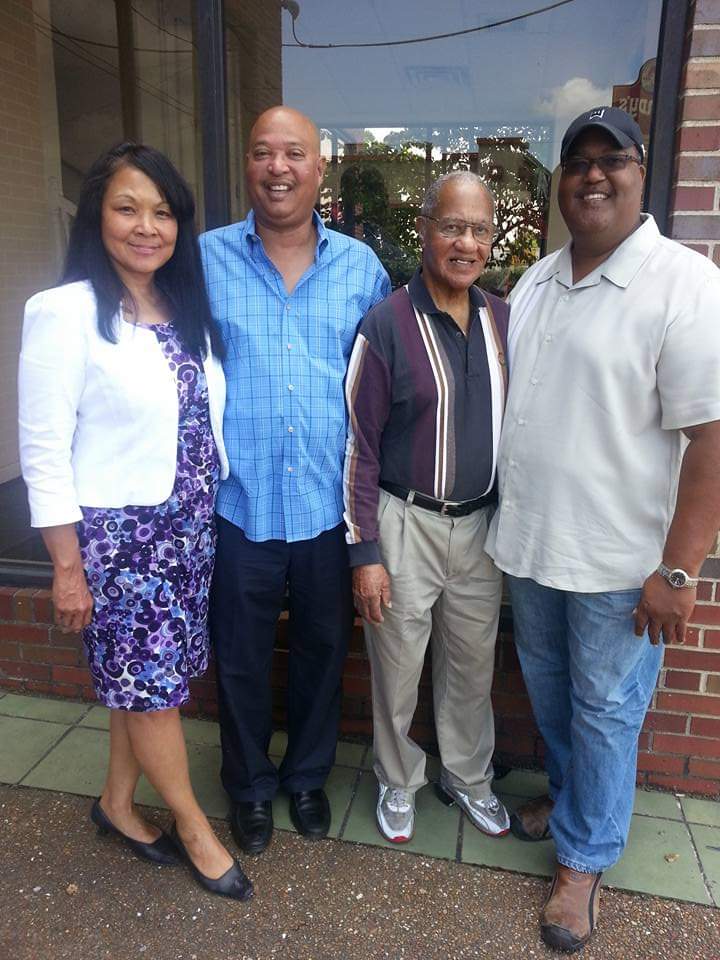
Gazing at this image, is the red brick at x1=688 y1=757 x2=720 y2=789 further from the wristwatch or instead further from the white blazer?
the white blazer

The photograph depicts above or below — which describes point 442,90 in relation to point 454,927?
above

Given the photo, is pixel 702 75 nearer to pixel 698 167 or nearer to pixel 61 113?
pixel 698 167

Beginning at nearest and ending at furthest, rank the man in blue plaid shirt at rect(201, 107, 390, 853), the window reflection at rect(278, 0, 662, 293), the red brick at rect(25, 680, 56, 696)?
1. the man in blue plaid shirt at rect(201, 107, 390, 853)
2. the red brick at rect(25, 680, 56, 696)
3. the window reflection at rect(278, 0, 662, 293)

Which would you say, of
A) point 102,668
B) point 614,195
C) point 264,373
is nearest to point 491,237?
point 614,195

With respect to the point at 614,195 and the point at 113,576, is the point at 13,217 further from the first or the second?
the point at 614,195

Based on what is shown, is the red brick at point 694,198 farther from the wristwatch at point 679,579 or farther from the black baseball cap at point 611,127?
the wristwatch at point 679,579

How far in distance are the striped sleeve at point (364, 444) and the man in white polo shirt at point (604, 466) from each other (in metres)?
0.34

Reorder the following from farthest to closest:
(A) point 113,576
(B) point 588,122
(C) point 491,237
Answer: (C) point 491,237 < (A) point 113,576 < (B) point 588,122

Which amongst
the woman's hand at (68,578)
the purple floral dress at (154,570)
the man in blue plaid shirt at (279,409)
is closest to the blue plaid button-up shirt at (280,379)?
the man in blue plaid shirt at (279,409)

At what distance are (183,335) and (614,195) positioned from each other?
1113 millimetres

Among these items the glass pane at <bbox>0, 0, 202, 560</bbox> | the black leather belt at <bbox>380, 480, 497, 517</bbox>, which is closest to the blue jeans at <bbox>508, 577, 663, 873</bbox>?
the black leather belt at <bbox>380, 480, 497, 517</bbox>

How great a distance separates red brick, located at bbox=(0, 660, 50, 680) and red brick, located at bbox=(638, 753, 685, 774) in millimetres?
2286

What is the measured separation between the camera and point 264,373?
2.04 metres

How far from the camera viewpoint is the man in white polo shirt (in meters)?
1.72
